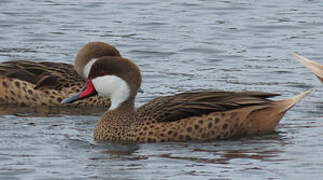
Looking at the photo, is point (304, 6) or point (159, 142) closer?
point (159, 142)

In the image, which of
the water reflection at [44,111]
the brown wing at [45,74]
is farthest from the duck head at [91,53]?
the water reflection at [44,111]

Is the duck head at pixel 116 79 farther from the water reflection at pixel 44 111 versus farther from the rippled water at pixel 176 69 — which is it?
the water reflection at pixel 44 111

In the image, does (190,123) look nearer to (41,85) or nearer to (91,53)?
(91,53)

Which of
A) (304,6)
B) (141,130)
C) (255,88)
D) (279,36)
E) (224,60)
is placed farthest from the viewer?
(304,6)

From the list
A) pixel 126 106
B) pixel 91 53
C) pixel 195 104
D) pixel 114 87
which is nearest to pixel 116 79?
pixel 114 87

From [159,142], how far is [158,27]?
24.6 ft

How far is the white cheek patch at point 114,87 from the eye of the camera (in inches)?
448

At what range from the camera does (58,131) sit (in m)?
11.6

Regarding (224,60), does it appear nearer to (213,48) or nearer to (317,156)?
(213,48)

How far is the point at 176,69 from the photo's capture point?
15266mm

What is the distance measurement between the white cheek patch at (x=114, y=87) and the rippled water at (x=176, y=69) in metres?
0.51

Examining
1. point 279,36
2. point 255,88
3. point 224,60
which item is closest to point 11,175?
point 255,88

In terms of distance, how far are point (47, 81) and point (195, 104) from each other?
2846mm

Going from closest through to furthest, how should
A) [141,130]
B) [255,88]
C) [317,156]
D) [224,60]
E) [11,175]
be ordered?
1. [11,175]
2. [317,156]
3. [141,130]
4. [255,88]
5. [224,60]
